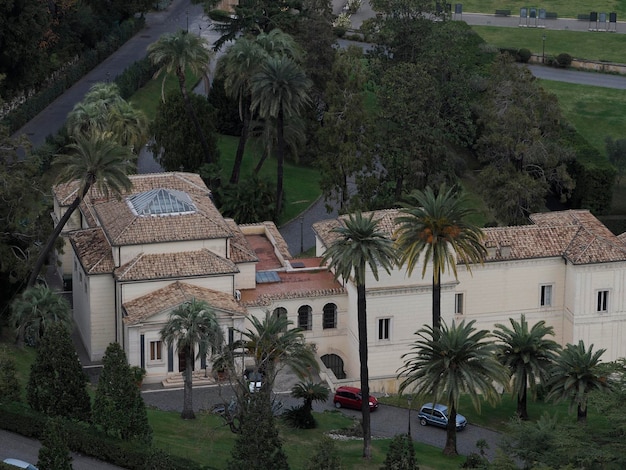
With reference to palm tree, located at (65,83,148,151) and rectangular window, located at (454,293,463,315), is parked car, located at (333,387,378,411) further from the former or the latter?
palm tree, located at (65,83,148,151)

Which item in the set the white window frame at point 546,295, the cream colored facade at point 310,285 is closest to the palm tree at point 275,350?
the cream colored facade at point 310,285

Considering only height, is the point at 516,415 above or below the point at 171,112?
below

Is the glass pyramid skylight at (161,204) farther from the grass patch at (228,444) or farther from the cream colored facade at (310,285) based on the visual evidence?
the grass patch at (228,444)

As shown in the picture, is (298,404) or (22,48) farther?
(22,48)

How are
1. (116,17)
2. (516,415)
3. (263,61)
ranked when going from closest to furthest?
(516,415) < (263,61) < (116,17)

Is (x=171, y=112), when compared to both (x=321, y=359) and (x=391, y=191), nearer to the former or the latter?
(x=391, y=191)

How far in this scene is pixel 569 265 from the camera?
10744cm

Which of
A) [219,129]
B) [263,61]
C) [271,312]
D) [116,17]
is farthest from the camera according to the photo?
[116,17]

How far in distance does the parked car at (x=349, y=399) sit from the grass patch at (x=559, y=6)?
93.2m

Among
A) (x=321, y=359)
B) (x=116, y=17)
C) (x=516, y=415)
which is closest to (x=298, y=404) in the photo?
(x=321, y=359)

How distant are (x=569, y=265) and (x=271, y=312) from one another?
20087 mm

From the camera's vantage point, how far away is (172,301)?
99.6 meters

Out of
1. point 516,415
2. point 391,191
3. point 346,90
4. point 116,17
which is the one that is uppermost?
point 116,17

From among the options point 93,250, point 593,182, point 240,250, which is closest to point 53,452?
point 93,250
